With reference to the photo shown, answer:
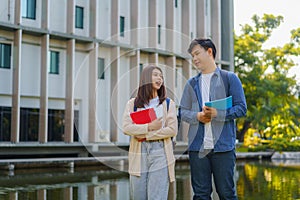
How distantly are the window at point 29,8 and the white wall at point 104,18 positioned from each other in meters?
3.45

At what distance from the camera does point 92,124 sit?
21578 mm

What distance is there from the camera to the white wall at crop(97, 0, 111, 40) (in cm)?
2302

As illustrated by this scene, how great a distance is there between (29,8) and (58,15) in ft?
4.34

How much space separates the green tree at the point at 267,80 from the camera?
31.1 metres

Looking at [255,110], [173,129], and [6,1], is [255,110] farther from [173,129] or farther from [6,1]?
[173,129]

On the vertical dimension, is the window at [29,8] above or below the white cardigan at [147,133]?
above

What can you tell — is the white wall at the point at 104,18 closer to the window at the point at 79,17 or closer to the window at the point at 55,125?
the window at the point at 79,17

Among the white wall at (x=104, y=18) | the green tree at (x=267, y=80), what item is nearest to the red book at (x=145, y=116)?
the white wall at (x=104, y=18)

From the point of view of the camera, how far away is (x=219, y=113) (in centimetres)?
354

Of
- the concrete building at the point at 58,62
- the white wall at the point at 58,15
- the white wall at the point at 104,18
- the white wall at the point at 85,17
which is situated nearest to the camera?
the concrete building at the point at 58,62

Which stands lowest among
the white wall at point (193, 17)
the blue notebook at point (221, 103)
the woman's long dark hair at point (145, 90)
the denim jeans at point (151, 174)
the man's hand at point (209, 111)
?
the denim jeans at point (151, 174)

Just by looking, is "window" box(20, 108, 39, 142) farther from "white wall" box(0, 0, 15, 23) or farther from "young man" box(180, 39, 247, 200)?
"young man" box(180, 39, 247, 200)

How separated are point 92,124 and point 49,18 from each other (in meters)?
5.10

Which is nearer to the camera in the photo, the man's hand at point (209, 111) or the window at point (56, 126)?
the man's hand at point (209, 111)
